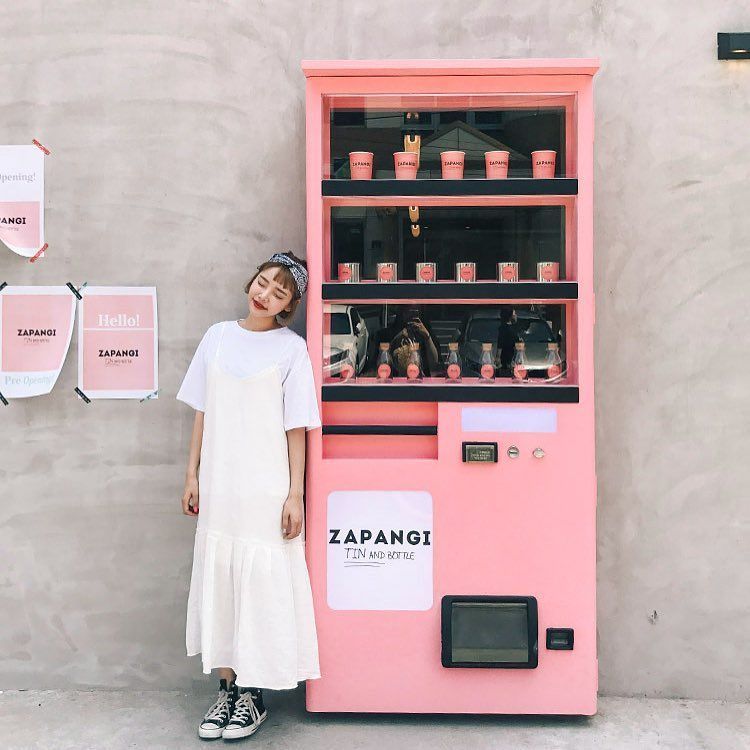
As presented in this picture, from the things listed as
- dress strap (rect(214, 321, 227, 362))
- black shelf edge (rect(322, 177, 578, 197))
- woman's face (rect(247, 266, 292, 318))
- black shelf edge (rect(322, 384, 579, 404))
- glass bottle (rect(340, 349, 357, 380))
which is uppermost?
black shelf edge (rect(322, 177, 578, 197))

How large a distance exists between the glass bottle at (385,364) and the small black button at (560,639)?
44.3 inches

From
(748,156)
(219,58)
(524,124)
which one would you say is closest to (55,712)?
(219,58)

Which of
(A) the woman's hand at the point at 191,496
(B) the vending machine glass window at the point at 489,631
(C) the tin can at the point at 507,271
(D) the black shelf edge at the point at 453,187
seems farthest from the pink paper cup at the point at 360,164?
(B) the vending machine glass window at the point at 489,631

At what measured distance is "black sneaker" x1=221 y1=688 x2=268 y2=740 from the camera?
2945 mm

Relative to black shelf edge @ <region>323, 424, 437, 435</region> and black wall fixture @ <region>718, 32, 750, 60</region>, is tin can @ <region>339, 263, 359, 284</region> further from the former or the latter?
black wall fixture @ <region>718, 32, 750, 60</region>

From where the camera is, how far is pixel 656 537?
334 cm

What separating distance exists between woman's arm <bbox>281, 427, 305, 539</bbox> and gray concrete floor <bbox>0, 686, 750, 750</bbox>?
79 cm

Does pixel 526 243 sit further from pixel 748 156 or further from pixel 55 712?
pixel 55 712

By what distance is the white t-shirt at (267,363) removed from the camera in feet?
9.57

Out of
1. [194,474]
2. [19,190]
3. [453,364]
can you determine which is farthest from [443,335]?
[19,190]

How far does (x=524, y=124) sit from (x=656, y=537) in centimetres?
175

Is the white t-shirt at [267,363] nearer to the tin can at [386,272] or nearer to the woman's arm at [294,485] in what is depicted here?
the woman's arm at [294,485]

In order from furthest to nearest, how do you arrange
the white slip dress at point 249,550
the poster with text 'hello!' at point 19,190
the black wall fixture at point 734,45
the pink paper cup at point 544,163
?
the poster with text 'hello!' at point 19,190, the black wall fixture at point 734,45, the pink paper cup at point 544,163, the white slip dress at point 249,550

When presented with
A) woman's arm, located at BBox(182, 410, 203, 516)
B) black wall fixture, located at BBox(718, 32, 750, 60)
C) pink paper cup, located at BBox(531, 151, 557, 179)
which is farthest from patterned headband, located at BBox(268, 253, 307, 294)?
Answer: black wall fixture, located at BBox(718, 32, 750, 60)
